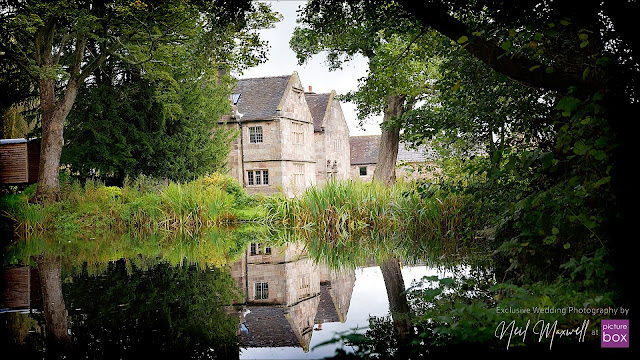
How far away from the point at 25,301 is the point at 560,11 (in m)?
6.27

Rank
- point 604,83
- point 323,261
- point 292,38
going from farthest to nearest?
point 292,38 < point 323,261 < point 604,83

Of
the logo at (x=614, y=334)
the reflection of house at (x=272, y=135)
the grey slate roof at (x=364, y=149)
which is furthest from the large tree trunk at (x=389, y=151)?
the grey slate roof at (x=364, y=149)

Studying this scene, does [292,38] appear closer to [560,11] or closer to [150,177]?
[150,177]

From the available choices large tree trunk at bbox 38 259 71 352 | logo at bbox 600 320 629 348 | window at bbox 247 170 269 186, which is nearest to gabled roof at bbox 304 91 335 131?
window at bbox 247 170 269 186

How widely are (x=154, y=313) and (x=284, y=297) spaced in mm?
1668

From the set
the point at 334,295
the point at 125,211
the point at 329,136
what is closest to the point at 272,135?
the point at 329,136

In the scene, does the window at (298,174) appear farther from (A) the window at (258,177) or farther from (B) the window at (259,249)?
(B) the window at (259,249)

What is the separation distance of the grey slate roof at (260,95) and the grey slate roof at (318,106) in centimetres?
523

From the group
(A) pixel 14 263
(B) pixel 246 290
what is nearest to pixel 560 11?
(B) pixel 246 290

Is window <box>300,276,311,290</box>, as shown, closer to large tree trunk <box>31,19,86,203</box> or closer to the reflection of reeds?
the reflection of reeds

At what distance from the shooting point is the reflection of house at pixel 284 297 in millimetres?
5246

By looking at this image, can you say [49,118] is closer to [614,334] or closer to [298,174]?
[298,174]

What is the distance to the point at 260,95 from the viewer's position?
3353cm

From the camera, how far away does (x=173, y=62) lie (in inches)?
779
